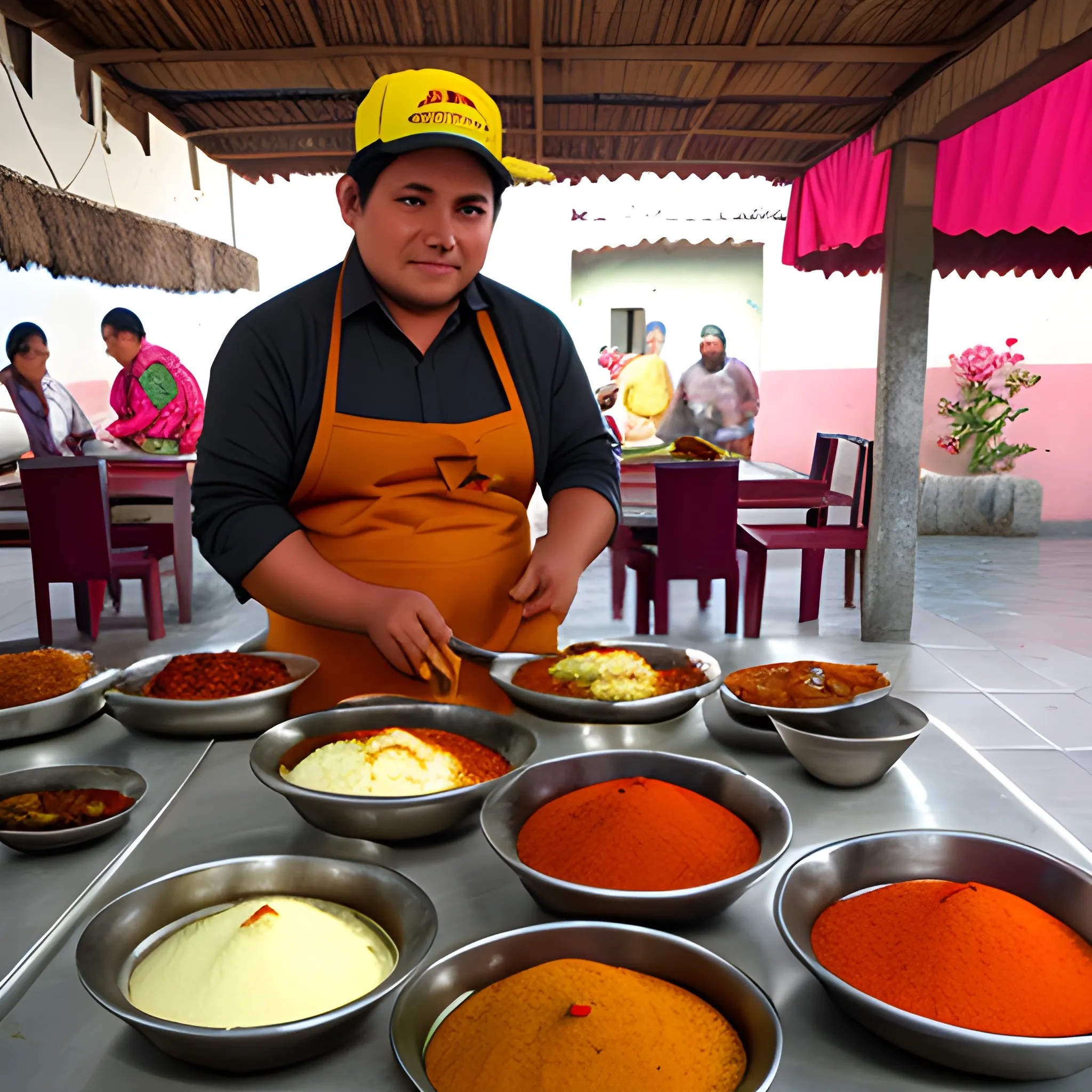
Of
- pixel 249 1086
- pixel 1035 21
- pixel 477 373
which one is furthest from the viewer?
pixel 1035 21

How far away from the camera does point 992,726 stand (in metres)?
3.60

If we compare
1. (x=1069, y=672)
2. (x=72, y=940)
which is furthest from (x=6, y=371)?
(x=1069, y=672)

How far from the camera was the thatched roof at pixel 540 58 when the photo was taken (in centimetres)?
280

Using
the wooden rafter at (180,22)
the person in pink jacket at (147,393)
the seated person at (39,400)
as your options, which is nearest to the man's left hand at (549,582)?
the wooden rafter at (180,22)

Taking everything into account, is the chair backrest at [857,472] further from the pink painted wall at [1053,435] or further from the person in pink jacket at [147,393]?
the person in pink jacket at [147,393]

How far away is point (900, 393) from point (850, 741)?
4019mm

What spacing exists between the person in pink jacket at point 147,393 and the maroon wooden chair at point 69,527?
4.07ft

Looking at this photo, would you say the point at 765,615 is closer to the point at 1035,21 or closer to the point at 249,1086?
the point at 1035,21

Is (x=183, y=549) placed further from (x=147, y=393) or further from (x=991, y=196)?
(x=991, y=196)

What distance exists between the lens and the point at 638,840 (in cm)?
80

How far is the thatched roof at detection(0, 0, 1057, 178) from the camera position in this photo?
2.80m

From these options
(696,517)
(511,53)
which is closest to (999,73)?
(511,53)

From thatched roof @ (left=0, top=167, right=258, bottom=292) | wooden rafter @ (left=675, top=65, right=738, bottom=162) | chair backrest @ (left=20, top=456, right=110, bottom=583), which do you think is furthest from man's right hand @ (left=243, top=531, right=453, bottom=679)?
thatched roof @ (left=0, top=167, right=258, bottom=292)

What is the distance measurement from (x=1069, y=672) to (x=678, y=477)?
2.10 meters
